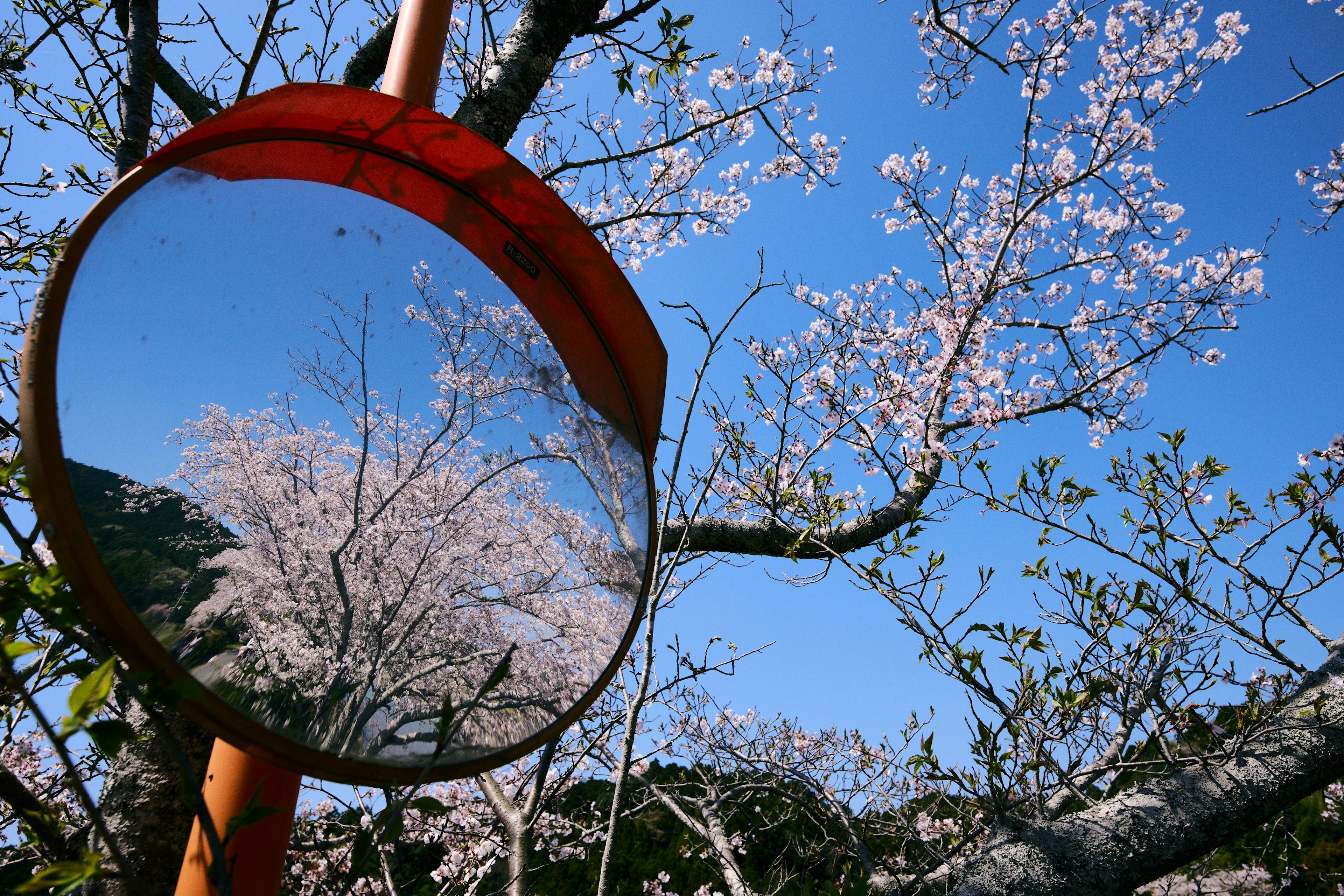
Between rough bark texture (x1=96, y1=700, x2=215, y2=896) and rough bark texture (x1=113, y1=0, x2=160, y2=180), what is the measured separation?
141cm

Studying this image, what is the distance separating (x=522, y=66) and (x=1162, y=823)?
2590 mm

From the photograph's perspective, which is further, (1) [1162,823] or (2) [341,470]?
(1) [1162,823]

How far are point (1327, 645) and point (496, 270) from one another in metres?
2.82

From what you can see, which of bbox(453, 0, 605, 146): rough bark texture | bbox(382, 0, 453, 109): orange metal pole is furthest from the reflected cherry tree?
bbox(453, 0, 605, 146): rough bark texture

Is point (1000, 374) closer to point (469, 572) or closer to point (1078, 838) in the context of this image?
point (1078, 838)

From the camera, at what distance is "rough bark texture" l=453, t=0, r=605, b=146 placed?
178 cm

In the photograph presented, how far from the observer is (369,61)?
2271mm

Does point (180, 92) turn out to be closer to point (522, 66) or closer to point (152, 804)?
point (522, 66)

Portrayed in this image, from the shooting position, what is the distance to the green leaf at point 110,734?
56cm

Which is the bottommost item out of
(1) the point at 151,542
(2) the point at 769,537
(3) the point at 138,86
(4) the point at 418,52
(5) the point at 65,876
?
(5) the point at 65,876

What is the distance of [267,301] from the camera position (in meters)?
0.88

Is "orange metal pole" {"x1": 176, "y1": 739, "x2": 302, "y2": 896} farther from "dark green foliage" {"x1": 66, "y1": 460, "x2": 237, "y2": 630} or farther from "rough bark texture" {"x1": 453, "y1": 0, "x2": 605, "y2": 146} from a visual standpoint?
"rough bark texture" {"x1": 453, "y1": 0, "x2": 605, "y2": 146}

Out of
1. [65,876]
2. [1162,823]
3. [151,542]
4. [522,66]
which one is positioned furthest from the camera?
[522,66]

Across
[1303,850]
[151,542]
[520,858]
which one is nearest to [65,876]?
[151,542]
